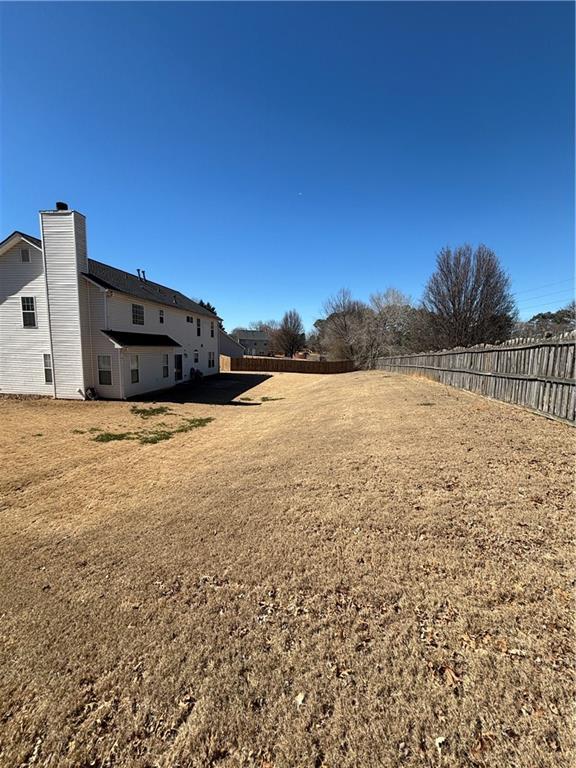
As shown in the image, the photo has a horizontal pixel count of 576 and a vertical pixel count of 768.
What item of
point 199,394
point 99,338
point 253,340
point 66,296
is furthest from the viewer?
point 253,340

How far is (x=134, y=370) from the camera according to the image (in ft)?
60.1

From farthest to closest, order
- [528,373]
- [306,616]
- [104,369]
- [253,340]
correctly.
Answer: [253,340]
[104,369]
[528,373]
[306,616]

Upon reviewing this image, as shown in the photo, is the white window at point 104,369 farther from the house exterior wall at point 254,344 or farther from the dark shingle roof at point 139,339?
the house exterior wall at point 254,344

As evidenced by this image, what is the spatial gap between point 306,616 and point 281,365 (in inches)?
1584

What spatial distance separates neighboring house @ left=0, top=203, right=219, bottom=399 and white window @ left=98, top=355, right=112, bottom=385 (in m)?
0.01

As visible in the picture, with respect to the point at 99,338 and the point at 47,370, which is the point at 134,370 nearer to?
the point at 99,338

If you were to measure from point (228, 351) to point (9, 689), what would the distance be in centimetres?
4327

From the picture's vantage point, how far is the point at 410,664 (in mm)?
2240

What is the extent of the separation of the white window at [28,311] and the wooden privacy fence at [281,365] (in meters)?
23.7

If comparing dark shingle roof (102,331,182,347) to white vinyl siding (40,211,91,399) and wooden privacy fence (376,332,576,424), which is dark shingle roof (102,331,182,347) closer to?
white vinyl siding (40,211,91,399)

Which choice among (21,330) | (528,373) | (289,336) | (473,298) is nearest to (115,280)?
(21,330)

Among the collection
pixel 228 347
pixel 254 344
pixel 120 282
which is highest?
pixel 120 282

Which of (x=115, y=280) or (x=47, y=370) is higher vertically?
(x=115, y=280)

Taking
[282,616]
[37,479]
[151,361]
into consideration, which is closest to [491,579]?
[282,616]
